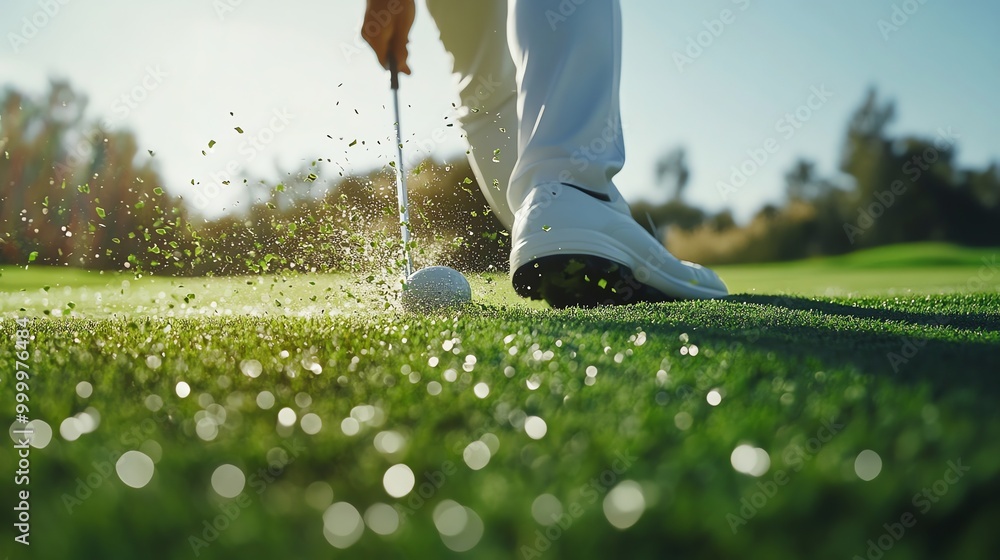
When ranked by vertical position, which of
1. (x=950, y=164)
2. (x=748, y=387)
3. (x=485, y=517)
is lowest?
(x=950, y=164)

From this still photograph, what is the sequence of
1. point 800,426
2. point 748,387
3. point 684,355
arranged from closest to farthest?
point 800,426, point 748,387, point 684,355

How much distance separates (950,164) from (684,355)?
85.6 ft

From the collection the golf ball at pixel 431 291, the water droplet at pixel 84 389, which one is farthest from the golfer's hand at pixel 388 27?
the water droplet at pixel 84 389

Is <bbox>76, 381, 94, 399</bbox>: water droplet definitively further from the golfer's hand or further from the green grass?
the golfer's hand

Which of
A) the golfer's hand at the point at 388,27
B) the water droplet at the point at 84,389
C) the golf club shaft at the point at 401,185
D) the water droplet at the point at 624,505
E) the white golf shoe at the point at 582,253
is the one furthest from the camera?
the golfer's hand at the point at 388,27

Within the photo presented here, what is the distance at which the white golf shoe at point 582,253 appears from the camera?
2908mm

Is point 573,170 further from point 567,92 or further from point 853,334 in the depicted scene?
point 853,334

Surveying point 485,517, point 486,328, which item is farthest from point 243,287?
point 485,517

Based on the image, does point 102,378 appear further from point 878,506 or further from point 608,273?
point 608,273

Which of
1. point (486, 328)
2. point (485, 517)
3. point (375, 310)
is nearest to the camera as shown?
point (485, 517)

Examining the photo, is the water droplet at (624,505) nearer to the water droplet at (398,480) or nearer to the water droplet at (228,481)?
the water droplet at (398,480)

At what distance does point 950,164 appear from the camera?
2303 cm

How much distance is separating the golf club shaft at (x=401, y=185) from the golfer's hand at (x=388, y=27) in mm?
60

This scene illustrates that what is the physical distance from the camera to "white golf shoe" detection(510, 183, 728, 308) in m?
2.91
